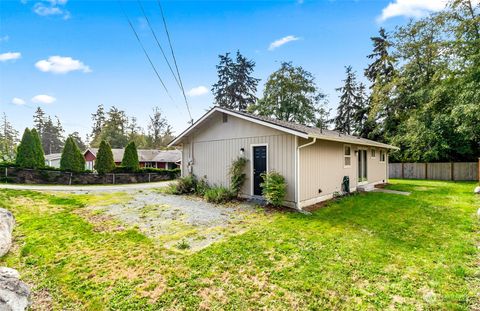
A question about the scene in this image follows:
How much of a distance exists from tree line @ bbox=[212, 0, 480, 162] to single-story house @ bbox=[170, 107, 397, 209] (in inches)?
322

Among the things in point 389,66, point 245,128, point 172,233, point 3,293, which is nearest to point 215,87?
point 389,66

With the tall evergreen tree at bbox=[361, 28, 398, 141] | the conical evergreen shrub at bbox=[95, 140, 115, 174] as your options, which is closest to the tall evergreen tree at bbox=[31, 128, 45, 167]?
the conical evergreen shrub at bbox=[95, 140, 115, 174]

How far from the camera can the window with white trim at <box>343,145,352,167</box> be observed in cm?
983

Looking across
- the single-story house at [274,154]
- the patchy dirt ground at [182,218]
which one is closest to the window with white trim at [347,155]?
the single-story house at [274,154]

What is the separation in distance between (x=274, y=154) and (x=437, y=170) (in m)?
15.7

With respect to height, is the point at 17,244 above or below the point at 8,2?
below

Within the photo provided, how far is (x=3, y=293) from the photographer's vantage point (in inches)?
101

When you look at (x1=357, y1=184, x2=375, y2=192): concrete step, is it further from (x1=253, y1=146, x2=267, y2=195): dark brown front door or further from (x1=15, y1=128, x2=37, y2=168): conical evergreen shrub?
(x1=15, y1=128, x2=37, y2=168): conical evergreen shrub

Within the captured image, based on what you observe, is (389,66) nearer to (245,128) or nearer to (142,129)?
(245,128)

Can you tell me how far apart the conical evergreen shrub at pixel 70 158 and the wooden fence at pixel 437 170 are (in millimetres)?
23784

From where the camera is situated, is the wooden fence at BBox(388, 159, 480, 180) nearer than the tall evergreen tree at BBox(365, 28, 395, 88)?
Yes

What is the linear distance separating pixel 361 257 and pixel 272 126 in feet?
14.7

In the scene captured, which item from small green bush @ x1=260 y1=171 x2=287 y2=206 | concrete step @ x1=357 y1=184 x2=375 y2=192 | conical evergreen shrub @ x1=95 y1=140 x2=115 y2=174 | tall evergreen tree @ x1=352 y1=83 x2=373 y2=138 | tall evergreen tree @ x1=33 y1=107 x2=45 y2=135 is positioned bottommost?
concrete step @ x1=357 y1=184 x2=375 y2=192

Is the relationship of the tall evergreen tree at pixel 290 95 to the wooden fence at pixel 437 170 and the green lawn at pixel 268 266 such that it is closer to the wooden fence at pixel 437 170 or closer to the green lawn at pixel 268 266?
the wooden fence at pixel 437 170
